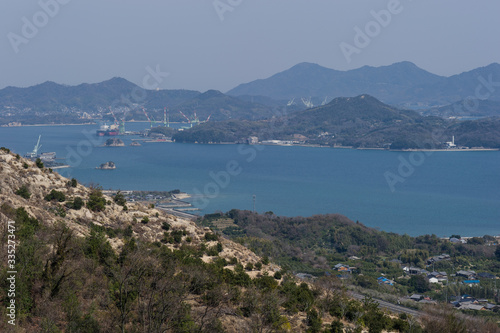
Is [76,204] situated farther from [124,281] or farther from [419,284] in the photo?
[419,284]

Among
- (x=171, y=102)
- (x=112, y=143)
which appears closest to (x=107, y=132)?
(x=112, y=143)

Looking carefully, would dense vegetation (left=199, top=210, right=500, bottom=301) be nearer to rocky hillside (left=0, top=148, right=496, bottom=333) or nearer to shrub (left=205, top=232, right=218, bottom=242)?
shrub (left=205, top=232, right=218, bottom=242)

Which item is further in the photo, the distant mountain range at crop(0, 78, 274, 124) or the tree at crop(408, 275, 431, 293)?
the distant mountain range at crop(0, 78, 274, 124)

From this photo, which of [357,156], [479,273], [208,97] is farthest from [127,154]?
[208,97]

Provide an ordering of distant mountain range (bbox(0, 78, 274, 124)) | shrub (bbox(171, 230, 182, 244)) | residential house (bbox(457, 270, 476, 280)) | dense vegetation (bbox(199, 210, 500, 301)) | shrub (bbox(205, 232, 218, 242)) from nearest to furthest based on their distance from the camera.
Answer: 1. shrub (bbox(171, 230, 182, 244))
2. shrub (bbox(205, 232, 218, 242))
3. dense vegetation (bbox(199, 210, 500, 301))
4. residential house (bbox(457, 270, 476, 280))
5. distant mountain range (bbox(0, 78, 274, 124))

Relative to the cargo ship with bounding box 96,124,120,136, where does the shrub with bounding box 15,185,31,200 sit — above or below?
above

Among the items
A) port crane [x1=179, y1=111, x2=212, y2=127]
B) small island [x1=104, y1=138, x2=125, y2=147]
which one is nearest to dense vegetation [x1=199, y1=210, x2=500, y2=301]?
small island [x1=104, y1=138, x2=125, y2=147]

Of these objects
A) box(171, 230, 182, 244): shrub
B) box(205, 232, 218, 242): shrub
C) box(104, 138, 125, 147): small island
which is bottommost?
box(104, 138, 125, 147): small island

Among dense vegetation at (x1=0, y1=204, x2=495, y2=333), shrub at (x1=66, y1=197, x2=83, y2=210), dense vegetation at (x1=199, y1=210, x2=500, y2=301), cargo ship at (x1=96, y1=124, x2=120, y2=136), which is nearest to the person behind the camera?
dense vegetation at (x1=0, y1=204, x2=495, y2=333)

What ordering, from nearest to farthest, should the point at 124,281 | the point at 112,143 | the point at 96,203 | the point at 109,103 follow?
the point at 124,281
the point at 96,203
the point at 112,143
the point at 109,103
